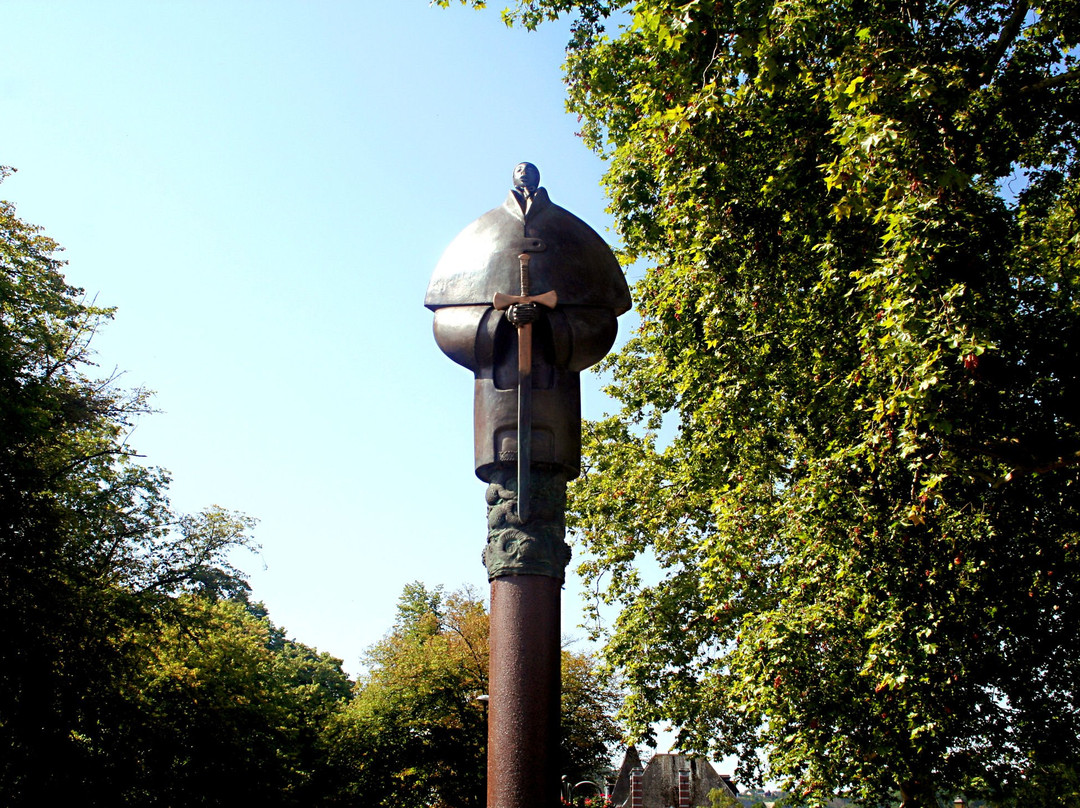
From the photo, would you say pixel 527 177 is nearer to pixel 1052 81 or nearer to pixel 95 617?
pixel 1052 81

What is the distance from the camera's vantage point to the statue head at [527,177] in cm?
732

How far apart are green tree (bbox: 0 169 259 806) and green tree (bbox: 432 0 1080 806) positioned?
38.5 feet

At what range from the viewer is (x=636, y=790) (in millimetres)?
44344

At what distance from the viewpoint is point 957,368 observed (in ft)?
32.7

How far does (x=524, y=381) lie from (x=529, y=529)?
0.99 metres

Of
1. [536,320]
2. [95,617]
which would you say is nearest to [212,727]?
[95,617]

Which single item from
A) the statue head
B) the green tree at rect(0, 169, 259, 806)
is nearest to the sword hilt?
the statue head

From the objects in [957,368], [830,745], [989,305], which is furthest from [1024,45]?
[830,745]

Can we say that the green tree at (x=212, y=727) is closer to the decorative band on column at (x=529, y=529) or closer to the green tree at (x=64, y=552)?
the green tree at (x=64, y=552)

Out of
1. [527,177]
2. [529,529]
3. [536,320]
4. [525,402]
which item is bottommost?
[529,529]

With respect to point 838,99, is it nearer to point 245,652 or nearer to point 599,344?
point 599,344

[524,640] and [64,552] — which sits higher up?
[64,552]

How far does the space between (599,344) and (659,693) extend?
12.1m

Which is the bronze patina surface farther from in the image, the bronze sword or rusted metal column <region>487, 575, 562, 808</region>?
rusted metal column <region>487, 575, 562, 808</region>
